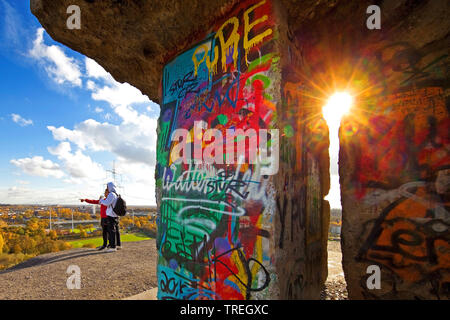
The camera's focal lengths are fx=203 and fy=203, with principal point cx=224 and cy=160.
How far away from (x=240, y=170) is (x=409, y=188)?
78.5 inches

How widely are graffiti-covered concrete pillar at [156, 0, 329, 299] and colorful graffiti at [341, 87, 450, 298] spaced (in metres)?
0.70

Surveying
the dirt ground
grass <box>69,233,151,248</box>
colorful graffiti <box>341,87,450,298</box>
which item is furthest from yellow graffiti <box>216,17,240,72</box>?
grass <box>69,233,151,248</box>

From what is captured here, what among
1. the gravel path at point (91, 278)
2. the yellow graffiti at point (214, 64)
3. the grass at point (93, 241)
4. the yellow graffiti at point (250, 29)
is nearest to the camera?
the yellow graffiti at point (250, 29)

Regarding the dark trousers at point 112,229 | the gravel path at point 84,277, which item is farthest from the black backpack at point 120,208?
the gravel path at point 84,277

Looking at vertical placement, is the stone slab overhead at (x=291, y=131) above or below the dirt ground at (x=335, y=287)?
above

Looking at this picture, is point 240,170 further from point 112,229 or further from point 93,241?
point 93,241

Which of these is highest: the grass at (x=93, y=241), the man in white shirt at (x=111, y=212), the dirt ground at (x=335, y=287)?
the man in white shirt at (x=111, y=212)

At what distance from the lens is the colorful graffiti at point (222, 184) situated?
6.03 feet

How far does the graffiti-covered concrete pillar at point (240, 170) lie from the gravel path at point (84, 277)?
145 centimetres

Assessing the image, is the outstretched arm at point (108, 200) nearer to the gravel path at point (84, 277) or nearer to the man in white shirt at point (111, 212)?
the man in white shirt at point (111, 212)

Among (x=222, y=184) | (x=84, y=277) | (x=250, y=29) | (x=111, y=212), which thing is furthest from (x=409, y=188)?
(x=111, y=212)

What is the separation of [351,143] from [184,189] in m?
2.34
